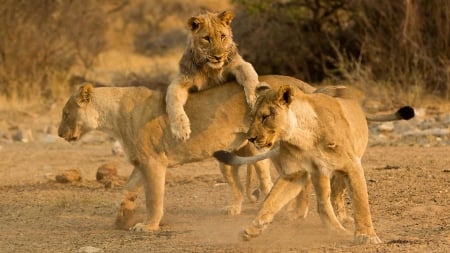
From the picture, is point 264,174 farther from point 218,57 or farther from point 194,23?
point 194,23

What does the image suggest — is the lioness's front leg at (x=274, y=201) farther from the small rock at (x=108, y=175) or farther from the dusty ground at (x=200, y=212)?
the small rock at (x=108, y=175)

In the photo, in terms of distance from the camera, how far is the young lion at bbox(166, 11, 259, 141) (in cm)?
822

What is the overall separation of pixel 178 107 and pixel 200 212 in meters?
1.34

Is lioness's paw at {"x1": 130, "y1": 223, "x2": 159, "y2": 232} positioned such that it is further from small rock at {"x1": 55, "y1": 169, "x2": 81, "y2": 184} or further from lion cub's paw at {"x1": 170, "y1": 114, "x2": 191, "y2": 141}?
small rock at {"x1": 55, "y1": 169, "x2": 81, "y2": 184}

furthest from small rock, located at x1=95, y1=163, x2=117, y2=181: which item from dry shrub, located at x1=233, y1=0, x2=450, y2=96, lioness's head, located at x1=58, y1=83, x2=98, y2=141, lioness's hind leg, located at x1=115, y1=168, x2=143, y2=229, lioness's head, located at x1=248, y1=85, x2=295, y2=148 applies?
dry shrub, located at x1=233, y1=0, x2=450, y2=96

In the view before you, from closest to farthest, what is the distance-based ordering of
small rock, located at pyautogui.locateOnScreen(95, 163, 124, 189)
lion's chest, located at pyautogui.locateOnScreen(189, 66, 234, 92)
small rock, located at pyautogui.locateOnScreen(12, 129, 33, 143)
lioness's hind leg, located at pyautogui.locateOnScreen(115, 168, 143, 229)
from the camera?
1. lion's chest, located at pyautogui.locateOnScreen(189, 66, 234, 92)
2. lioness's hind leg, located at pyautogui.locateOnScreen(115, 168, 143, 229)
3. small rock, located at pyautogui.locateOnScreen(95, 163, 124, 189)
4. small rock, located at pyautogui.locateOnScreen(12, 129, 33, 143)

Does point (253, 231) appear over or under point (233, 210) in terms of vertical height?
over

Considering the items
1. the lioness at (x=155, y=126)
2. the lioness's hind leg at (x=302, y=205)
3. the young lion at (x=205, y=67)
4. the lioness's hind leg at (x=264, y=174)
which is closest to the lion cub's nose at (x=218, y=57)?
the young lion at (x=205, y=67)

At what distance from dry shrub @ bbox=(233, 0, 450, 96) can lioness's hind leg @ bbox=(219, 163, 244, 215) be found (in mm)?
7187

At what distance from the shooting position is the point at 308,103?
23.0 ft

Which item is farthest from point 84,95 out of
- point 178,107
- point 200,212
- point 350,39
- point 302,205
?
point 350,39

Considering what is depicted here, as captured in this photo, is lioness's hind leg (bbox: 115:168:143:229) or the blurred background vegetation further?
the blurred background vegetation

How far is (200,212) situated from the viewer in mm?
9258

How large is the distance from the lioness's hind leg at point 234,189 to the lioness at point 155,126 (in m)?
0.78
